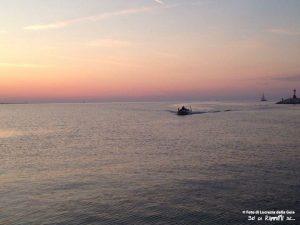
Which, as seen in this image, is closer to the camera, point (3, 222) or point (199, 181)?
point (3, 222)

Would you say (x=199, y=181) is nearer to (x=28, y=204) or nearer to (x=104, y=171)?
(x=104, y=171)

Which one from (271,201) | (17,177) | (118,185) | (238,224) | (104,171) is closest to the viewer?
(238,224)

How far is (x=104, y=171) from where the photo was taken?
4041 cm

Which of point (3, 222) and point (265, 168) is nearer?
point (3, 222)

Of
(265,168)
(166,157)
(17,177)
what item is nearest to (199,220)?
(265,168)

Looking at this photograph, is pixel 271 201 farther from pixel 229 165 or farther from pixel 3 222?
pixel 3 222

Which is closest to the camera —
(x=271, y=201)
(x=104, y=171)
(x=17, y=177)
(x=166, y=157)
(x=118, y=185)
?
(x=271, y=201)

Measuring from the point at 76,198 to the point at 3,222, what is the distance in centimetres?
662

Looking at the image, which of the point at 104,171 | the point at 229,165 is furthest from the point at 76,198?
the point at 229,165

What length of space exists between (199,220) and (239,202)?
198 inches

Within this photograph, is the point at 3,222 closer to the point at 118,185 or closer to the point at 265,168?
the point at 118,185

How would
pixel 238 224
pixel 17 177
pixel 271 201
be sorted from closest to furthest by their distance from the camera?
pixel 238 224
pixel 271 201
pixel 17 177

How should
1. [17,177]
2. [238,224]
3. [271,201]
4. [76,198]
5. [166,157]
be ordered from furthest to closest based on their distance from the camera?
[166,157]
[17,177]
[76,198]
[271,201]
[238,224]

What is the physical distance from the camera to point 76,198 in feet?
96.3
